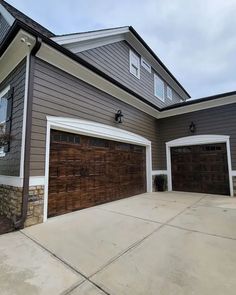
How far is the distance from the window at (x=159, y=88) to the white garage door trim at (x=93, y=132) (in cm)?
406

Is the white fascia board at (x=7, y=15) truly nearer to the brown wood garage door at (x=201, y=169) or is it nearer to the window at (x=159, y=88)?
the window at (x=159, y=88)

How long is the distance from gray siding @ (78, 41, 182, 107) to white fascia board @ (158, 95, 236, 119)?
64.4 inches

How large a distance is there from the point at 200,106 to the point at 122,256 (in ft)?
23.8

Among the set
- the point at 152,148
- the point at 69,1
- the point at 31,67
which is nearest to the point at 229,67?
the point at 152,148

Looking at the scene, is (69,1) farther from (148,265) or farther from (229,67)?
(229,67)

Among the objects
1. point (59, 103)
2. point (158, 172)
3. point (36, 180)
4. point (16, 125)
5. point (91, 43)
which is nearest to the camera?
point (36, 180)

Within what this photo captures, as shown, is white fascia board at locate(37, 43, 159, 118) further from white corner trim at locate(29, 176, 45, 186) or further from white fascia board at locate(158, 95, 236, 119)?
white corner trim at locate(29, 176, 45, 186)

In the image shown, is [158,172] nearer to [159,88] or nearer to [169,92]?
[159,88]

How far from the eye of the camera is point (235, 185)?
23.1 feet

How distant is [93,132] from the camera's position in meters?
5.46

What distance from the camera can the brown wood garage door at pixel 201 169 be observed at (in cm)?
741

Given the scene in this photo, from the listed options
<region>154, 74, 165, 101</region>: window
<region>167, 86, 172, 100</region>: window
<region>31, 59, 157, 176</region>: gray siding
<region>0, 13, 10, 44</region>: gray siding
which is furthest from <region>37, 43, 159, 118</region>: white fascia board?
<region>167, 86, 172, 100</region>: window

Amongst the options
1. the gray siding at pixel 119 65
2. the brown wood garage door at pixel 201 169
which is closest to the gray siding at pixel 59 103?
the gray siding at pixel 119 65

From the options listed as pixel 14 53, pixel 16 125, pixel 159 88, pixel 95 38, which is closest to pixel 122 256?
pixel 16 125
